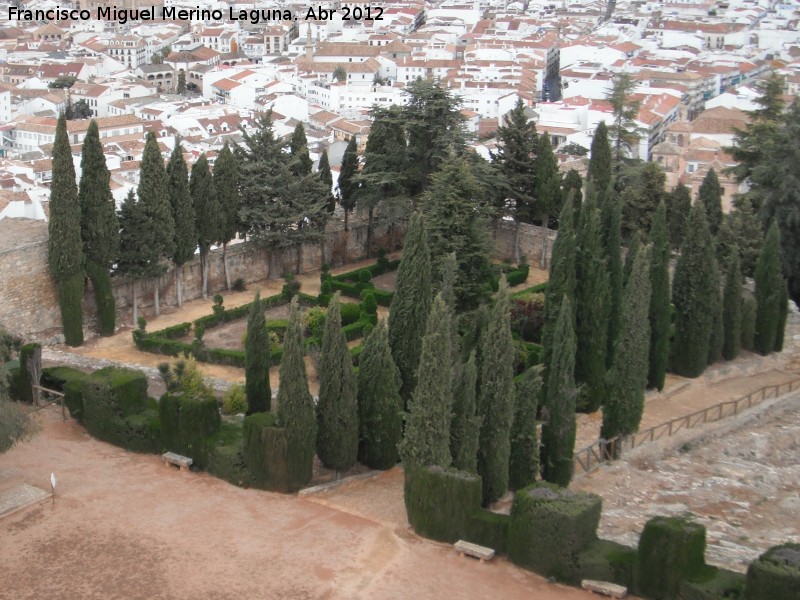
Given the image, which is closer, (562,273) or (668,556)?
(668,556)

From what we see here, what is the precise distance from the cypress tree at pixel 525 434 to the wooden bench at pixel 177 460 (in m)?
5.36

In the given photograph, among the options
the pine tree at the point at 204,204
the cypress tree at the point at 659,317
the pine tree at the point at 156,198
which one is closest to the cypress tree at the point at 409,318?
the cypress tree at the point at 659,317

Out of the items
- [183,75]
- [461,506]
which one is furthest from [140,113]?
[461,506]

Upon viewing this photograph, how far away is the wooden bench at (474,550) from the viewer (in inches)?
658

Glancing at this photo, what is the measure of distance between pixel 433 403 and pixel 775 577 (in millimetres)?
5455

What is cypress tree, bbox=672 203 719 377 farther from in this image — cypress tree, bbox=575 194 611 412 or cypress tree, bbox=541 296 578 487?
cypress tree, bbox=541 296 578 487

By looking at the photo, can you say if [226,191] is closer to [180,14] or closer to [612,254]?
[612,254]

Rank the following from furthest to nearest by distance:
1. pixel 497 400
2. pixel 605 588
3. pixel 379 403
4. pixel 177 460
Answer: pixel 177 460, pixel 379 403, pixel 497 400, pixel 605 588

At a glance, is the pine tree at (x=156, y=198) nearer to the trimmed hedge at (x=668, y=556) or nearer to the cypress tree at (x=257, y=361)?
the cypress tree at (x=257, y=361)

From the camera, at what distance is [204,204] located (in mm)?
27203

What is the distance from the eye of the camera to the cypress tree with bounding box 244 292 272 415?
20562mm

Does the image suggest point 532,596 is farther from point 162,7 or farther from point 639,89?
point 162,7

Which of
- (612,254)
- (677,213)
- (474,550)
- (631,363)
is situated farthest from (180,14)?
(474,550)

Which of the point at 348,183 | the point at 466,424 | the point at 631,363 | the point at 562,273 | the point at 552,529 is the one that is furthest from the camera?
the point at 348,183
